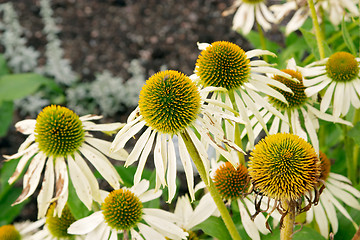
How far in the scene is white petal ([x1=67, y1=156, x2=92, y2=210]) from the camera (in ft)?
2.95

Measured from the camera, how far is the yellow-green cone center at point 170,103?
0.79 m

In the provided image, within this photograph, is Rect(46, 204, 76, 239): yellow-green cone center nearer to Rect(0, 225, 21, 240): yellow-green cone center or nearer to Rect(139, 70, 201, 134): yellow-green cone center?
Rect(0, 225, 21, 240): yellow-green cone center

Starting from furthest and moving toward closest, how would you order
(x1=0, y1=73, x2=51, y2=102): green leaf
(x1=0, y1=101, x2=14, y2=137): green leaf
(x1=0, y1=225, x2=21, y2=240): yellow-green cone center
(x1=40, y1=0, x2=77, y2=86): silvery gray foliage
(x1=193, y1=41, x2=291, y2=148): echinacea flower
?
(x1=40, y1=0, x2=77, y2=86): silvery gray foliage
(x1=0, y1=101, x2=14, y2=137): green leaf
(x1=0, y1=73, x2=51, y2=102): green leaf
(x1=0, y1=225, x2=21, y2=240): yellow-green cone center
(x1=193, y1=41, x2=291, y2=148): echinacea flower

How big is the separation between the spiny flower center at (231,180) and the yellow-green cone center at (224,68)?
8.0 inches

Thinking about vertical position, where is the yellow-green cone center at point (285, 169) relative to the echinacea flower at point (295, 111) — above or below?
below

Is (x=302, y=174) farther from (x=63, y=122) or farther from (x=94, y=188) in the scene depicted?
(x=63, y=122)

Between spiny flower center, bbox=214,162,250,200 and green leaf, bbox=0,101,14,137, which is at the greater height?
green leaf, bbox=0,101,14,137

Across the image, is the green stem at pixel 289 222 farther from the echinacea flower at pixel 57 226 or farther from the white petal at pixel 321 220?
the echinacea flower at pixel 57 226

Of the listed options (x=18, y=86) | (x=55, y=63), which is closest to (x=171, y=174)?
(x=18, y=86)

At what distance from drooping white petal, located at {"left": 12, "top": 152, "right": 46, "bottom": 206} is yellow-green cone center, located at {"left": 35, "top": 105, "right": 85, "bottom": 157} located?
0.08 ft

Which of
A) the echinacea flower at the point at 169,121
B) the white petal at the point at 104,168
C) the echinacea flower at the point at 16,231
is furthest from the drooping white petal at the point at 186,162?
the echinacea flower at the point at 16,231

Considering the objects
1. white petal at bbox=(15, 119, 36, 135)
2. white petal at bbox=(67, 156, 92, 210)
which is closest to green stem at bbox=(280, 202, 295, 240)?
white petal at bbox=(67, 156, 92, 210)

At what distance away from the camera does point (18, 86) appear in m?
2.12

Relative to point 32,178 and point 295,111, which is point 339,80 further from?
point 32,178
